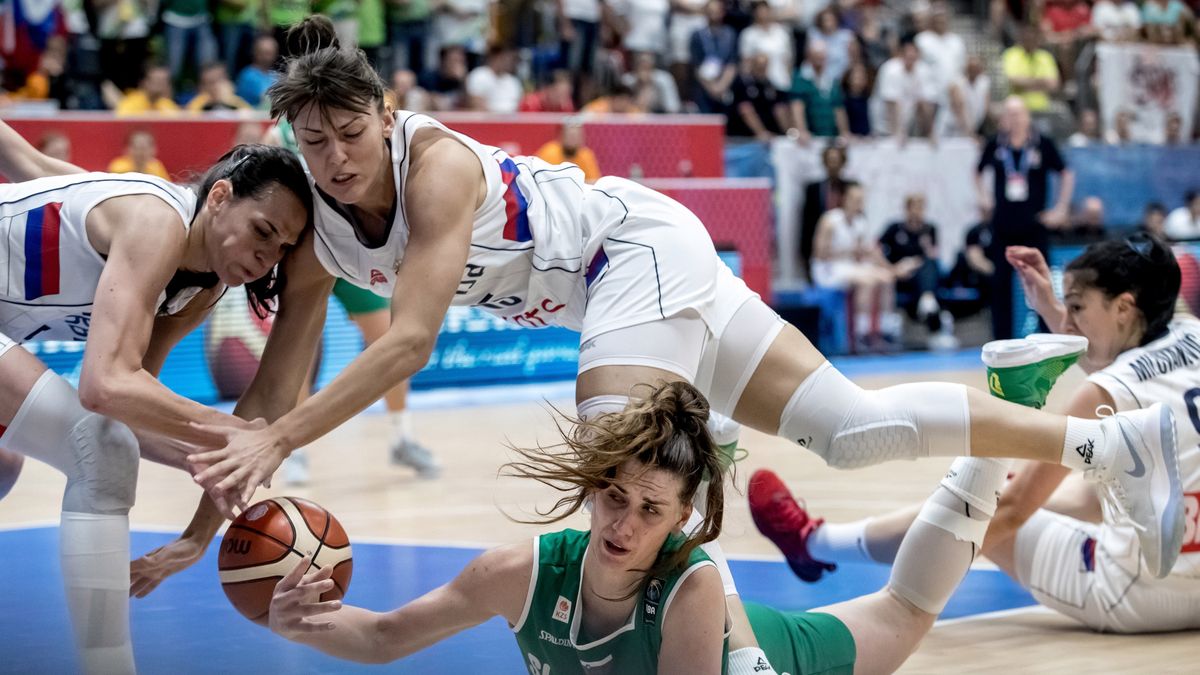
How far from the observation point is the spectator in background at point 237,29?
1308 cm

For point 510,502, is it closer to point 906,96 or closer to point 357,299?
point 357,299

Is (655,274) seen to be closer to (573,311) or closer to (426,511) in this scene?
(573,311)

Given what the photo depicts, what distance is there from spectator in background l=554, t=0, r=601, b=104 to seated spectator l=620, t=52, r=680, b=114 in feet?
1.43

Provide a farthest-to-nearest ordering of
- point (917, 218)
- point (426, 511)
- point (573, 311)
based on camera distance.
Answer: point (917, 218)
point (426, 511)
point (573, 311)

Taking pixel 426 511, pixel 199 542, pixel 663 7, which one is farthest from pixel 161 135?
pixel 199 542

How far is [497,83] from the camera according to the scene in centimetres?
1443

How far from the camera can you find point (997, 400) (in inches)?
158

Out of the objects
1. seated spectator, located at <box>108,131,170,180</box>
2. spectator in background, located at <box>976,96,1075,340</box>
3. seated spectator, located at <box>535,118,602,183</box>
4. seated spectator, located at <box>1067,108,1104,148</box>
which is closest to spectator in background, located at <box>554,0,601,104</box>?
seated spectator, located at <box>535,118,602,183</box>

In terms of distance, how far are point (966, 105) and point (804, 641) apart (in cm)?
1479

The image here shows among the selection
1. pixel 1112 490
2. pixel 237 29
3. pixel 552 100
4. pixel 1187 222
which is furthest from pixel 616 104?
pixel 1112 490

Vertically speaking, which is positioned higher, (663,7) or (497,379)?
(663,7)

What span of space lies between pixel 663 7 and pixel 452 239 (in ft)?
42.6

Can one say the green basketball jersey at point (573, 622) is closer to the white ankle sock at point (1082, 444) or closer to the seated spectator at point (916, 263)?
the white ankle sock at point (1082, 444)

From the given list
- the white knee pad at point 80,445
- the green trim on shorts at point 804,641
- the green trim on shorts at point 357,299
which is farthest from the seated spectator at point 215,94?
the green trim on shorts at point 804,641
